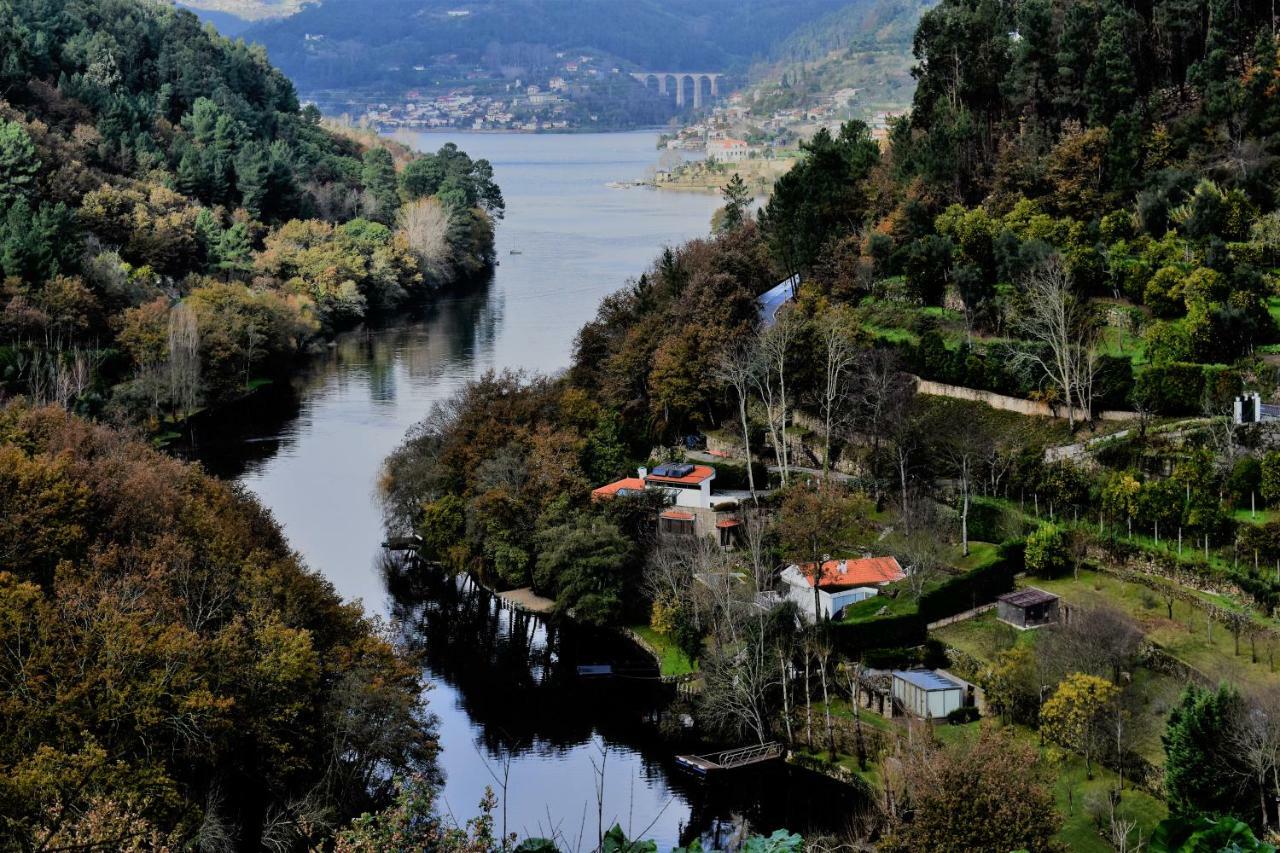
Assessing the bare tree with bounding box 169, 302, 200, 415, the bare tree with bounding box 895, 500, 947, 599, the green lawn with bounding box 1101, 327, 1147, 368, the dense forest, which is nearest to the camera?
the dense forest

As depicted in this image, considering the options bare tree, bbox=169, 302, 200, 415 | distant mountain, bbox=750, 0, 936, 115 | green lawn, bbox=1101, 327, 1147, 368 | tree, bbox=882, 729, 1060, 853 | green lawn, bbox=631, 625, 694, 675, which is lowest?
green lawn, bbox=631, 625, 694, 675

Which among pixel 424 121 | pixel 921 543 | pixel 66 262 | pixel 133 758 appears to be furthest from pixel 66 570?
pixel 424 121

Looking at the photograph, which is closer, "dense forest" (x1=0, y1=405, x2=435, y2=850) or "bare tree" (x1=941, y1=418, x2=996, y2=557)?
"dense forest" (x1=0, y1=405, x2=435, y2=850)

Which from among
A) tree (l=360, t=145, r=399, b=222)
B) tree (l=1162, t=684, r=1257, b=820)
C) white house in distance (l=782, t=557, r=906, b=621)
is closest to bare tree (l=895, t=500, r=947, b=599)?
white house in distance (l=782, t=557, r=906, b=621)

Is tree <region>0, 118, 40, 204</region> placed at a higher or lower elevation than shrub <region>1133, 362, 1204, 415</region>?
higher

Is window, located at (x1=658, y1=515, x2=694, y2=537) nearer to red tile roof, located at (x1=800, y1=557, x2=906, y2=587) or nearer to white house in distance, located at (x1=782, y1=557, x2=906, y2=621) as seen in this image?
white house in distance, located at (x1=782, y1=557, x2=906, y2=621)

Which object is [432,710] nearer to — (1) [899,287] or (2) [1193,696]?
(2) [1193,696]
